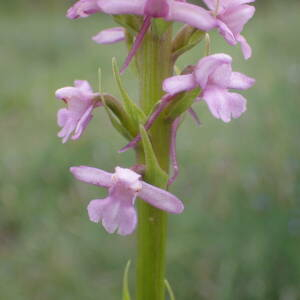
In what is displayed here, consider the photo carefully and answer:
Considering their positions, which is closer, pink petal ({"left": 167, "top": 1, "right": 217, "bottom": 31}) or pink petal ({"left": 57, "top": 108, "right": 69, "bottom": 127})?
pink petal ({"left": 167, "top": 1, "right": 217, "bottom": 31})

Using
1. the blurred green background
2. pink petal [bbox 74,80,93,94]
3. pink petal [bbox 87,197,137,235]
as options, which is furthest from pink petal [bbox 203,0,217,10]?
the blurred green background

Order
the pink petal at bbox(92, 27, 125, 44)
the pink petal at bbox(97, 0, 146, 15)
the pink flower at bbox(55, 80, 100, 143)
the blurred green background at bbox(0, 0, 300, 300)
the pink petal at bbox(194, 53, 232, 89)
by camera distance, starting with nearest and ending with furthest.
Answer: the pink petal at bbox(97, 0, 146, 15)
the pink petal at bbox(194, 53, 232, 89)
the pink flower at bbox(55, 80, 100, 143)
the pink petal at bbox(92, 27, 125, 44)
the blurred green background at bbox(0, 0, 300, 300)

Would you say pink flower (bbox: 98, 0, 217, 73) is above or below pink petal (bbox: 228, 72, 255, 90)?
above

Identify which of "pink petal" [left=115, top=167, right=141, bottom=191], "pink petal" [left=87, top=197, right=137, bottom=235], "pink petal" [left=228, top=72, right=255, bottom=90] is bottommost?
"pink petal" [left=87, top=197, right=137, bottom=235]

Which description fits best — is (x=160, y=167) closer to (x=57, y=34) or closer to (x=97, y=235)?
(x=97, y=235)

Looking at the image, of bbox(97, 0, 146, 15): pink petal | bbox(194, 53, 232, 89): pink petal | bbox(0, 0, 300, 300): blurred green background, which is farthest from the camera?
bbox(0, 0, 300, 300): blurred green background

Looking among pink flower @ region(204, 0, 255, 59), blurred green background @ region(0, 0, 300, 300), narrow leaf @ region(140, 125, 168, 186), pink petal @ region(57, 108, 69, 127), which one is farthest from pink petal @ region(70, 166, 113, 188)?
blurred green background @ region(0, 0, 300, 300)

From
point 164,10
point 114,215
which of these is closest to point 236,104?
point 164,10

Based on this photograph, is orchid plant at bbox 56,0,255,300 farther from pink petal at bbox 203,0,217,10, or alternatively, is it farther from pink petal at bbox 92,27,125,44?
pink petal at bbox 92,27,125,44
